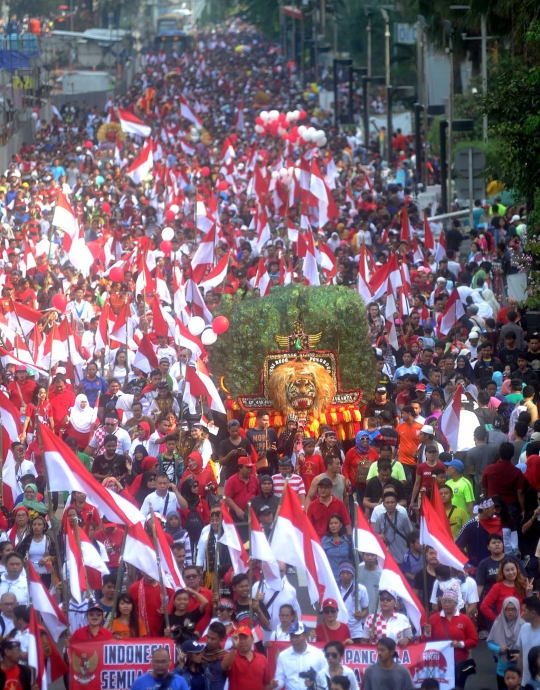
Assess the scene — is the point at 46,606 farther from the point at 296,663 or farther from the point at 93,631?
the point at 296,663

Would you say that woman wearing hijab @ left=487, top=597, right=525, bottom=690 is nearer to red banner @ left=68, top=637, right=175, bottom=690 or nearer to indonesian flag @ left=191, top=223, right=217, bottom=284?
red banner @ left=68, top=637, right=175, bottom=690

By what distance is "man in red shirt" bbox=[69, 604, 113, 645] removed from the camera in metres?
10.2

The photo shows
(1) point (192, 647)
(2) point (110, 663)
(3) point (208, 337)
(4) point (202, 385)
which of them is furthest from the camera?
(3) point (208, 337)

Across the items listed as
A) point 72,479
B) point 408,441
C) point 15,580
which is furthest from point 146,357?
point 15,580

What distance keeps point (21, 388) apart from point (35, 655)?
22.6ft

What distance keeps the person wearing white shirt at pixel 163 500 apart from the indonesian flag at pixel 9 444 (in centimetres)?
135

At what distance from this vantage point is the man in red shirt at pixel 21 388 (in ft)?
52.3

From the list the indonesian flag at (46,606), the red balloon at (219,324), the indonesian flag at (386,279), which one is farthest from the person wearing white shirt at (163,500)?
the indonesian flag at (386,279)

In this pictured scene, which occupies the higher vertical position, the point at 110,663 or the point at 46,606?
the point at 46,606

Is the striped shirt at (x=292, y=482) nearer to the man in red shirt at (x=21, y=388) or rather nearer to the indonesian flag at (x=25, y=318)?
the man in red shirt at (x=21, y=388)

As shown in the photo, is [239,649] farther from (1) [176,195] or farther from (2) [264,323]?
(1) [176,195]

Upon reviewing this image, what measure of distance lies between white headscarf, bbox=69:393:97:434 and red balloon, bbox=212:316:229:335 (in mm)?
1909

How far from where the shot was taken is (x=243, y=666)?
9.80 metres

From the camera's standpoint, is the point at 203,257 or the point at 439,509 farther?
the point at 203,257
